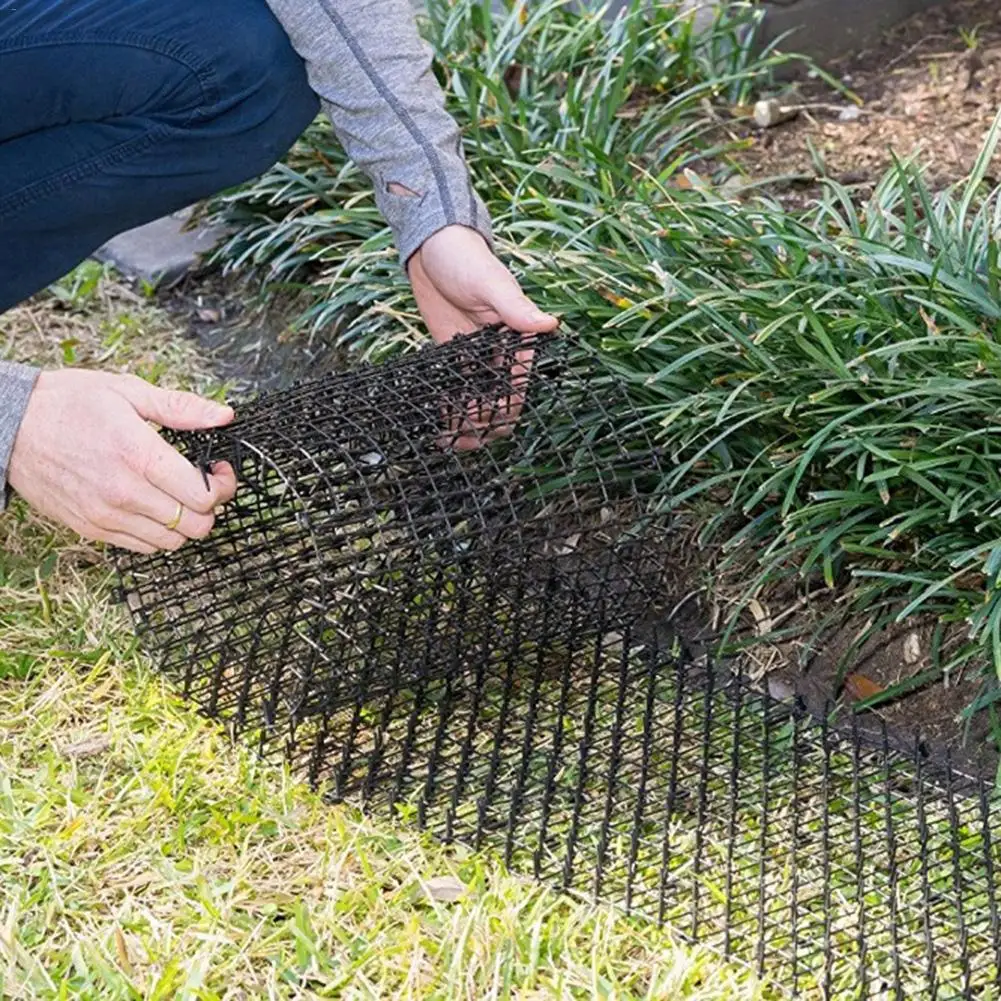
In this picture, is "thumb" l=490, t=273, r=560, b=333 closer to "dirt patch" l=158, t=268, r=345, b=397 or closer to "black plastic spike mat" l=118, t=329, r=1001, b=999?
"black plastic spike mat" l=118, t=329, r=1001, b=999

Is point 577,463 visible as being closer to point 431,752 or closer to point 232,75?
point 431,752

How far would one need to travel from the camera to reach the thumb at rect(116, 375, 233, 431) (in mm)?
1996

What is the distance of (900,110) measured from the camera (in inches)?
143

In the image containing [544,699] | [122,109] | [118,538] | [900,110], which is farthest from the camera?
[900,110]

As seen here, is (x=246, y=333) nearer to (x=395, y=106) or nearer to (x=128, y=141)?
(x=128, y=141)

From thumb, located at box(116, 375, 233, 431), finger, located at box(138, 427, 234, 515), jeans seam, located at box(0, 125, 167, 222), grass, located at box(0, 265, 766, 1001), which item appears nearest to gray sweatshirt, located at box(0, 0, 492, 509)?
jeans seam, located at box(0, 125, 167, 222)

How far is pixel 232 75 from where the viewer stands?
241cm

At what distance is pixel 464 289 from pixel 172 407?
1.65 ft

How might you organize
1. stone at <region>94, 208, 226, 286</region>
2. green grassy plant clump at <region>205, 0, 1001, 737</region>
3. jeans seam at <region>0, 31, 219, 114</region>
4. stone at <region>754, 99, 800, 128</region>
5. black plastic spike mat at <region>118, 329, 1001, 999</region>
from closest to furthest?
black plastic spike mat at <region>118, 329, 1001, 999</region> → green grassy plant clump at <region>205, 0, 1001, 737</region> → jeans seam at <region>0, 31, 219, 114</region> → stone at <region>754, 99, 800, 128</region> → stone at <region>94, 208, 226, 286</region>

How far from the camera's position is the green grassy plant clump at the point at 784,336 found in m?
2.18

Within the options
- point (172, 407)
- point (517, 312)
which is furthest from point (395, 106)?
point (172, 407)

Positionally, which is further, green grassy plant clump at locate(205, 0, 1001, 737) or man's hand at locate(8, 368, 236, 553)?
green grassy plant clump at locate(205, 0, 1001, 737)

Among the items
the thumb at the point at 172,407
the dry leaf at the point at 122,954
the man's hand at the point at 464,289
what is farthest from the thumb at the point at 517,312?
the dry leaf at the point at 122,954

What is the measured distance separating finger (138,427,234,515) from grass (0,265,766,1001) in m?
0.39
